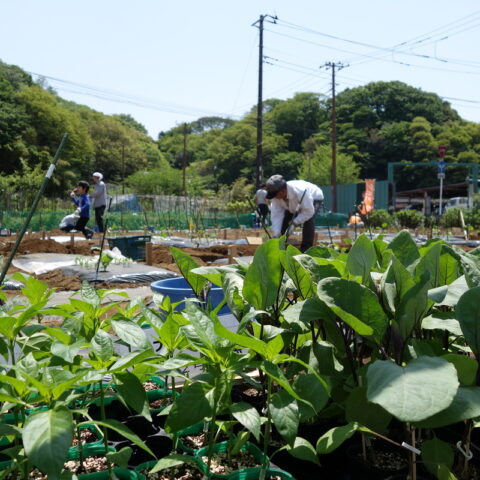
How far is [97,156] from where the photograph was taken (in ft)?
198

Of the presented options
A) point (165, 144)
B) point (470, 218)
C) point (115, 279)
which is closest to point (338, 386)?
point (115, 279)

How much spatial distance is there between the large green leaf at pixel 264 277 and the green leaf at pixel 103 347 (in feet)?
0.98

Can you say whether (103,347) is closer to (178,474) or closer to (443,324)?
(178,474)

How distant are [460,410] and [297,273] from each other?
0.45 metres

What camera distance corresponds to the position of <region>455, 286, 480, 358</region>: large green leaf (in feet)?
2.55

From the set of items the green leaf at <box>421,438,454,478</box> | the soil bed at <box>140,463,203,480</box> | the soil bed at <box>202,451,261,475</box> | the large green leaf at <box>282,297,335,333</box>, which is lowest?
the soil bed at <box>140,463,203,480</box>

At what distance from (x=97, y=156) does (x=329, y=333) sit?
207ft

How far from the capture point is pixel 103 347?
844 millimetres

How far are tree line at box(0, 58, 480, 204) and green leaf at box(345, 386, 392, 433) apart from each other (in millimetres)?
43143

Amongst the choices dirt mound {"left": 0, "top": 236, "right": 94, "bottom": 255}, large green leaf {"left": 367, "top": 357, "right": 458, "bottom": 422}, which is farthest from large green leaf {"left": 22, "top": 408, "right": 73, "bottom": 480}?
dirt mound {"left": 0, "top": 236, "right": 94, "bottom": 255}

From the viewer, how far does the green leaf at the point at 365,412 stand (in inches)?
34.3

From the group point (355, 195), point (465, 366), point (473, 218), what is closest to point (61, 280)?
point (465, 366)

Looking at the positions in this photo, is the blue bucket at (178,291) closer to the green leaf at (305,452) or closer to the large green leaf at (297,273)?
the large green leaf at (297,273)

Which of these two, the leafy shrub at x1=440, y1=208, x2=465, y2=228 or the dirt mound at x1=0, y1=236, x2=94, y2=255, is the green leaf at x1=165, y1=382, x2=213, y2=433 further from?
the leafy shrub at x1=440, y1=208, x2=465, y2=228
